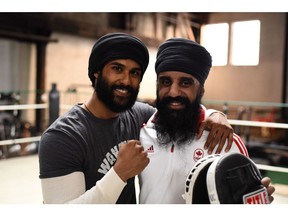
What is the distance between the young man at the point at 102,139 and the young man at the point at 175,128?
8 cm

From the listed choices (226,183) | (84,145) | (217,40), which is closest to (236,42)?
(217,40)

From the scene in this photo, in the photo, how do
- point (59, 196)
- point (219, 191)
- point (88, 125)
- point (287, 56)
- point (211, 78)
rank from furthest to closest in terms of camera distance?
point (211, 78) → point (287, 56) → point (88, 125) → point (59, 196) → point (219, 191)

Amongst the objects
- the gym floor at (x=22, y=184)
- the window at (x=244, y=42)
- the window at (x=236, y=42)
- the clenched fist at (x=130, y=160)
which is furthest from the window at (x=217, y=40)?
the clenched fist at (x=130, y=160)

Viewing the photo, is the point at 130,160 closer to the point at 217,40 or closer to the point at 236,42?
the point at 236,42

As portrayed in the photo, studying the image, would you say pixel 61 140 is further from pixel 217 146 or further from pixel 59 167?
pixel 217 146

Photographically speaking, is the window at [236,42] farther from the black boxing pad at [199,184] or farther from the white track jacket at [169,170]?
the black boxing pad at [199,184]

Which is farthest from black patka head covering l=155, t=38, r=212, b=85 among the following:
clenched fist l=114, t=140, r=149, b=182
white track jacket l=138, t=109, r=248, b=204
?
clenched fist l=114, t=140, r=149, b=182

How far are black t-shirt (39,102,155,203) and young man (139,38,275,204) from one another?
0.40ft

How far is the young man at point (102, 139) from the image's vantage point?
42.1 inches

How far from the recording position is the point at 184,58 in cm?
129
